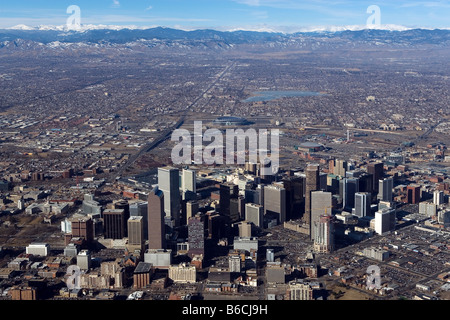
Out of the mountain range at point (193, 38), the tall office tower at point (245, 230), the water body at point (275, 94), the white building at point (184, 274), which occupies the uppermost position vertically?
the mountain range at point (193, 38)

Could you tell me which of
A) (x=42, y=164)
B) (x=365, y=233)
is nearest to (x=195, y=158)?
(x=42, y=164)

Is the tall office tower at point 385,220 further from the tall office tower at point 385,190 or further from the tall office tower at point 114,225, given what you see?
the tall office tower at point 114,225

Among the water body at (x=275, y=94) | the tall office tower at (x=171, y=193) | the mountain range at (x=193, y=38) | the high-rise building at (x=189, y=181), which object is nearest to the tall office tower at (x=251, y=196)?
the high-rise building at (x=189, y=181)

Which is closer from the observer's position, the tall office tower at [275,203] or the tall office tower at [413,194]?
the tall office tower at [275,203]

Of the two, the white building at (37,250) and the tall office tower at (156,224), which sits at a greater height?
the tall office tower at (156,224)

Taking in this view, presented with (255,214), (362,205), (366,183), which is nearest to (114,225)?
(255,214)
